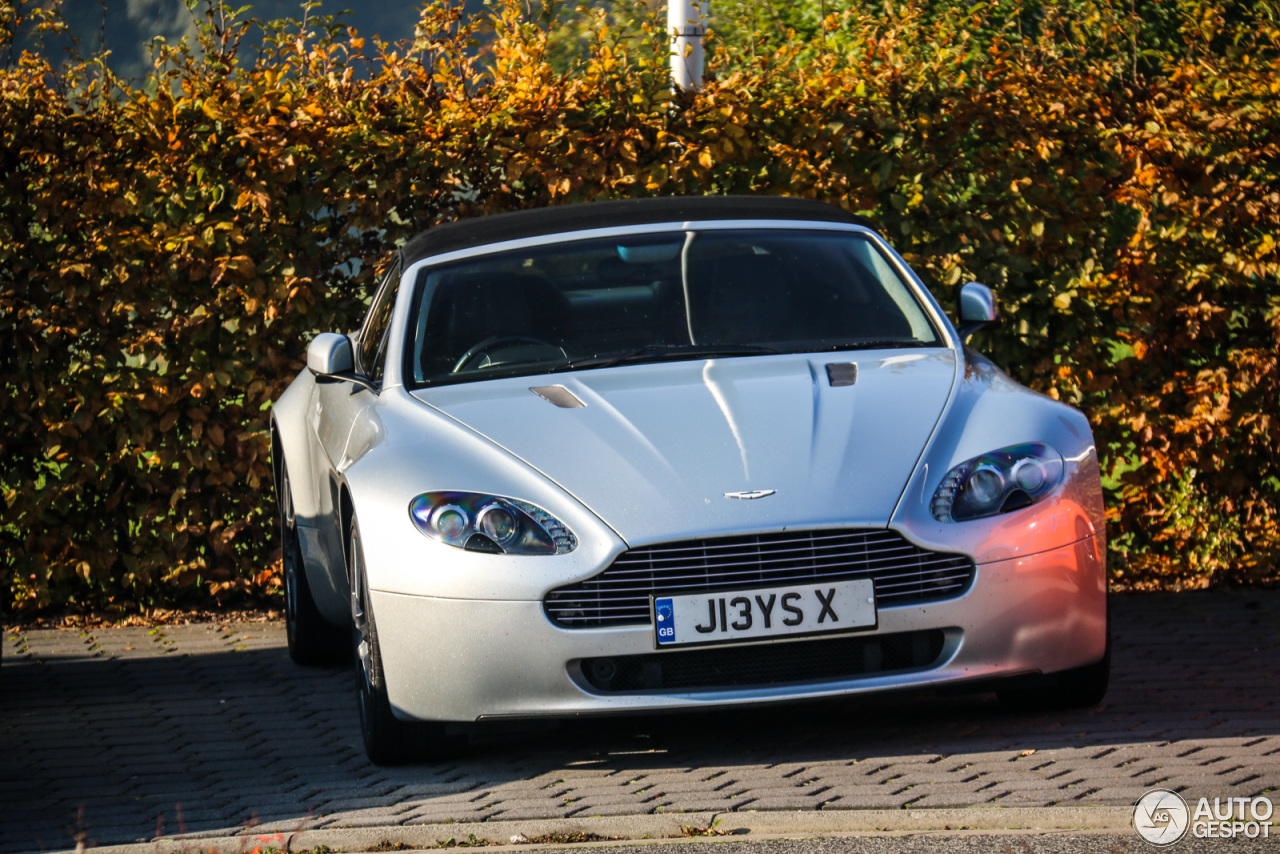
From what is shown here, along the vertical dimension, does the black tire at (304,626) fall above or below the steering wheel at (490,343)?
below

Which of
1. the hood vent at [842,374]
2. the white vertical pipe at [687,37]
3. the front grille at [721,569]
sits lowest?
the front grille at [721,569]

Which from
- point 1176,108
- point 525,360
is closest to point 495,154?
point 525,360

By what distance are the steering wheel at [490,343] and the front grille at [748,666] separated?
4.88ft

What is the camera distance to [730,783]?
4.48 metres

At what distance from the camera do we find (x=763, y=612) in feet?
14.7

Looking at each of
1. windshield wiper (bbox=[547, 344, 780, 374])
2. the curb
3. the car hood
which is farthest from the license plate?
windshield wiper (bbox=[547, 344, 780, 374])

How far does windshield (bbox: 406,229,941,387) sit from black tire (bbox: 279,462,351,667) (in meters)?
1.38

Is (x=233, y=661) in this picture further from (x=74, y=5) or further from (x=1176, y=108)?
(x=74, y=5)

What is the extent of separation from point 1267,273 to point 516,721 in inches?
182

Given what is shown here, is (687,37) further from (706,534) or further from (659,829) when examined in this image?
(659,829)

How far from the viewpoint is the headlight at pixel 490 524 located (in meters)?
4.58

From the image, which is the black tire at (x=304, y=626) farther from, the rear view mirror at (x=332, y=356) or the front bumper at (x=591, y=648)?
the front bumper at (x=591, y=648)

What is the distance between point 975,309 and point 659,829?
2.78m

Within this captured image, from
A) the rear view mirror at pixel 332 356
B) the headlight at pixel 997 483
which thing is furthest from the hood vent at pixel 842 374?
the rear view mirror at pixel 332 356
